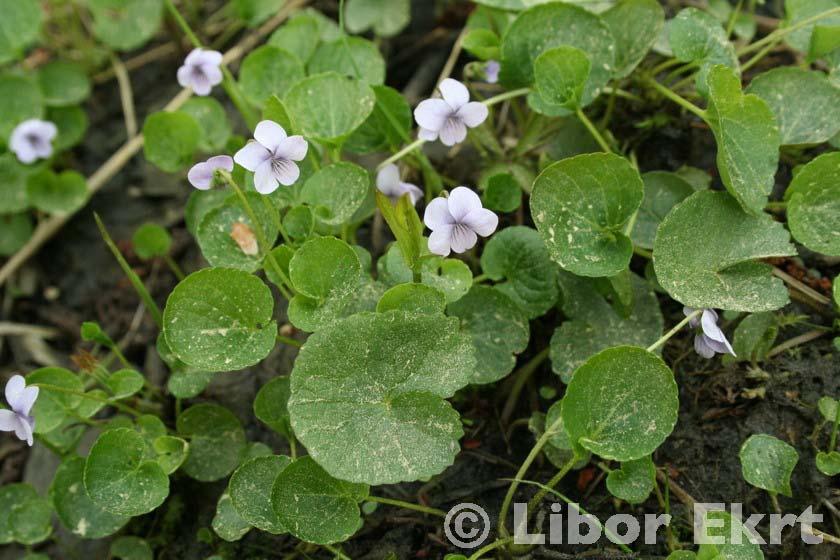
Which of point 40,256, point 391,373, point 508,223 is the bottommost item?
point 40,256

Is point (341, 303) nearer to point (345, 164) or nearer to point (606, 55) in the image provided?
point (345, 164)

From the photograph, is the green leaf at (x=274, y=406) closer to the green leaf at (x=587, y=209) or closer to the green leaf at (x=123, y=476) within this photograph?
the green leaf at (x=123, y=476)

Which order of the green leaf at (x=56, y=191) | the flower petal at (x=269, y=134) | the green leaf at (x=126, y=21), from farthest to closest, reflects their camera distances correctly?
the green leaf at (x=126, y=21) → the green leaf at (x=56, y=191) → the flower petal at (x=269, y=134)

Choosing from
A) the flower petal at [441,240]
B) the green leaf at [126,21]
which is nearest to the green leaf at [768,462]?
the flower petal at [441,240]

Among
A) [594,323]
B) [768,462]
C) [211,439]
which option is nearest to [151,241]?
[211,439]

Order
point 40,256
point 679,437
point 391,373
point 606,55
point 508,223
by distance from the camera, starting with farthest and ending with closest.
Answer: point 40,256 → point 508,223 → point 606,55 → point 679,437 → point 391,373

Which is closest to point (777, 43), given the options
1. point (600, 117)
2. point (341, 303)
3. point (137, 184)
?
point (600, 117)

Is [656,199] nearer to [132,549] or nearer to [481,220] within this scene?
[481,220]

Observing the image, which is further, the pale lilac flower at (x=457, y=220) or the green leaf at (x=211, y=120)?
the green leaf at (x=211, y=120)
